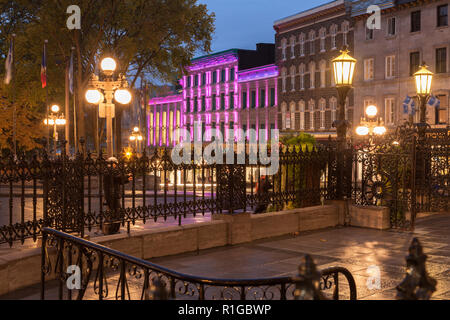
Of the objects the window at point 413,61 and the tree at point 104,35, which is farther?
the window at point 413,61

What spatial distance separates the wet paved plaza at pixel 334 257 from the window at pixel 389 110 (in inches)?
1329

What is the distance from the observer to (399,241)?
39.4 ft

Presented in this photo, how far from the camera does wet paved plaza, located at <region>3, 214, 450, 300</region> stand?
8.47 metres

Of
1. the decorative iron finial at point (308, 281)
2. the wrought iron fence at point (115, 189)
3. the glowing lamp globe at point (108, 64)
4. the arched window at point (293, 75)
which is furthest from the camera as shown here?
the arched window at point (293, 75)

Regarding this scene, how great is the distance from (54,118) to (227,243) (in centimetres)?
2770

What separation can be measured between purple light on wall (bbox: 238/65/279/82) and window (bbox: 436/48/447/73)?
22.0 m

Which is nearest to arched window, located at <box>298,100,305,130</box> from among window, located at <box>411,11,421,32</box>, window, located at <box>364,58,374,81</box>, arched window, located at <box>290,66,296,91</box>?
arched window, located at <box>290,66,296,91</box>

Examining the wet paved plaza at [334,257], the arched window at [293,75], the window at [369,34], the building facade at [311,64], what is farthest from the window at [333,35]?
the wet paved plaza at [334,257]

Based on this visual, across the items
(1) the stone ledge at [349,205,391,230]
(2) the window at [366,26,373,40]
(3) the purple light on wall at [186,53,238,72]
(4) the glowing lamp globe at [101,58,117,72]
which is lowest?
(1) the stone ledge at [349,205,391,230]

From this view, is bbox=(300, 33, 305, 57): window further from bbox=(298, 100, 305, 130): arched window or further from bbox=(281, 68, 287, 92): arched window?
bbox=(298, 100, 305, 130): arched window

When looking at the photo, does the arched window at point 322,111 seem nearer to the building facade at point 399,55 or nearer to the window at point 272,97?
the building facade at point 399,55

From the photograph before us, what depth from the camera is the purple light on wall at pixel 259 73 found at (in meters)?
63.1

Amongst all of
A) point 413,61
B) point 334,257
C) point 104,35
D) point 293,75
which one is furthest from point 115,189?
point 293,75

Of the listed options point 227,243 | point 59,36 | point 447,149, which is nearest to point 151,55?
point 59,36
